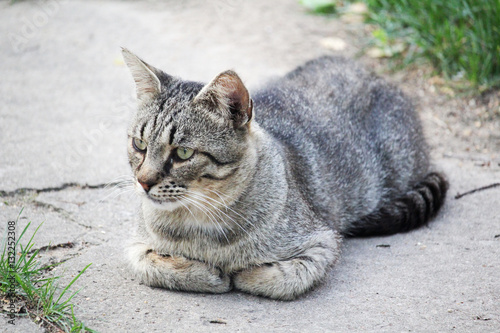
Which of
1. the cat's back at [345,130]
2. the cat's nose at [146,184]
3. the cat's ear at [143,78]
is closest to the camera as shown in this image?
the cat's nose at [146,184]

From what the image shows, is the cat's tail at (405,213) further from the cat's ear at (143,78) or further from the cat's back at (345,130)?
the cat's ear at (143,78)

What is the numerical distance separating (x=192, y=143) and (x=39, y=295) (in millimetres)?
1185

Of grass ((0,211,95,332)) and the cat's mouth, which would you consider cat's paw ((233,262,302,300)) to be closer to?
the cat's mouth

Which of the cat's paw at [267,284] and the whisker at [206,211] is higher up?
the whisker at [206,211]

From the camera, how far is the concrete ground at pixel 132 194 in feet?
10.9

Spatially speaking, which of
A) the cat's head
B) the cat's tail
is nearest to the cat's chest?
the cat's head

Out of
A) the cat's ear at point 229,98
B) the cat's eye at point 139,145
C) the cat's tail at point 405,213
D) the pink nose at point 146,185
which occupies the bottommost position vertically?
the cat's tail at point 405,213

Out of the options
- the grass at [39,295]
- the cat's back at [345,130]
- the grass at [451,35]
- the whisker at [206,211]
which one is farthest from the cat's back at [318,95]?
the grass at [39,295]

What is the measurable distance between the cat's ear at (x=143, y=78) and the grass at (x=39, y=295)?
1156 millimetres

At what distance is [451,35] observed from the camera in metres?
6.57

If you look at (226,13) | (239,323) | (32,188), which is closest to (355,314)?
(239,323)

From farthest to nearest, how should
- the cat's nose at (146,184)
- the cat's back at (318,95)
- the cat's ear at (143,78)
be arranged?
the cat's back at (318,95)
the cat's ear at (143,78)
the cat's nose at (146,184)

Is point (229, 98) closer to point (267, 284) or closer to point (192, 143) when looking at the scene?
point (192, 143)

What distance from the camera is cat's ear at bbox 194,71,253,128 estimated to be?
3.37 m
